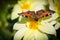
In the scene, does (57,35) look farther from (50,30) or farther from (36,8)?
(36,8)

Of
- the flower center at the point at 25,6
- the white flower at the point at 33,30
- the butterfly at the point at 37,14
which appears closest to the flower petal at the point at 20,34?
the white flower at the point at 33,30

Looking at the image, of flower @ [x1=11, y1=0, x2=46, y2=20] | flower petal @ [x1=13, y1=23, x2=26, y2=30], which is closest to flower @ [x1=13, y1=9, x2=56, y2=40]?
flower petal @ [x1=13, y1=23, x2=26, y2=30]

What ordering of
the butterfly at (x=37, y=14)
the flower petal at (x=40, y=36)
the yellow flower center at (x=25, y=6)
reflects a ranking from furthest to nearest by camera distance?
the yellow flower center at (x=25, y=6) < the butterfly at (x=37, y=14) < the flower petal at (x=40, y=36)

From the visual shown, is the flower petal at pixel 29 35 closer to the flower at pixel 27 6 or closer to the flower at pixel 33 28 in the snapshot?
the flower at pixel 33 28

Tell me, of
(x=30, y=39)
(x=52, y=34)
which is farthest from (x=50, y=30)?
(x=30, y=39)

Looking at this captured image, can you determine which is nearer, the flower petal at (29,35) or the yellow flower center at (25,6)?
the flower petal at (29,35)

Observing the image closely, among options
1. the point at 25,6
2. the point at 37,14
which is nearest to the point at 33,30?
the point at 37,14

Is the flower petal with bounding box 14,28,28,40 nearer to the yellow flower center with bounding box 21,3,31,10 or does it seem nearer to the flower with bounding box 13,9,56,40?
the flower with bounding box 13,9,56,40
